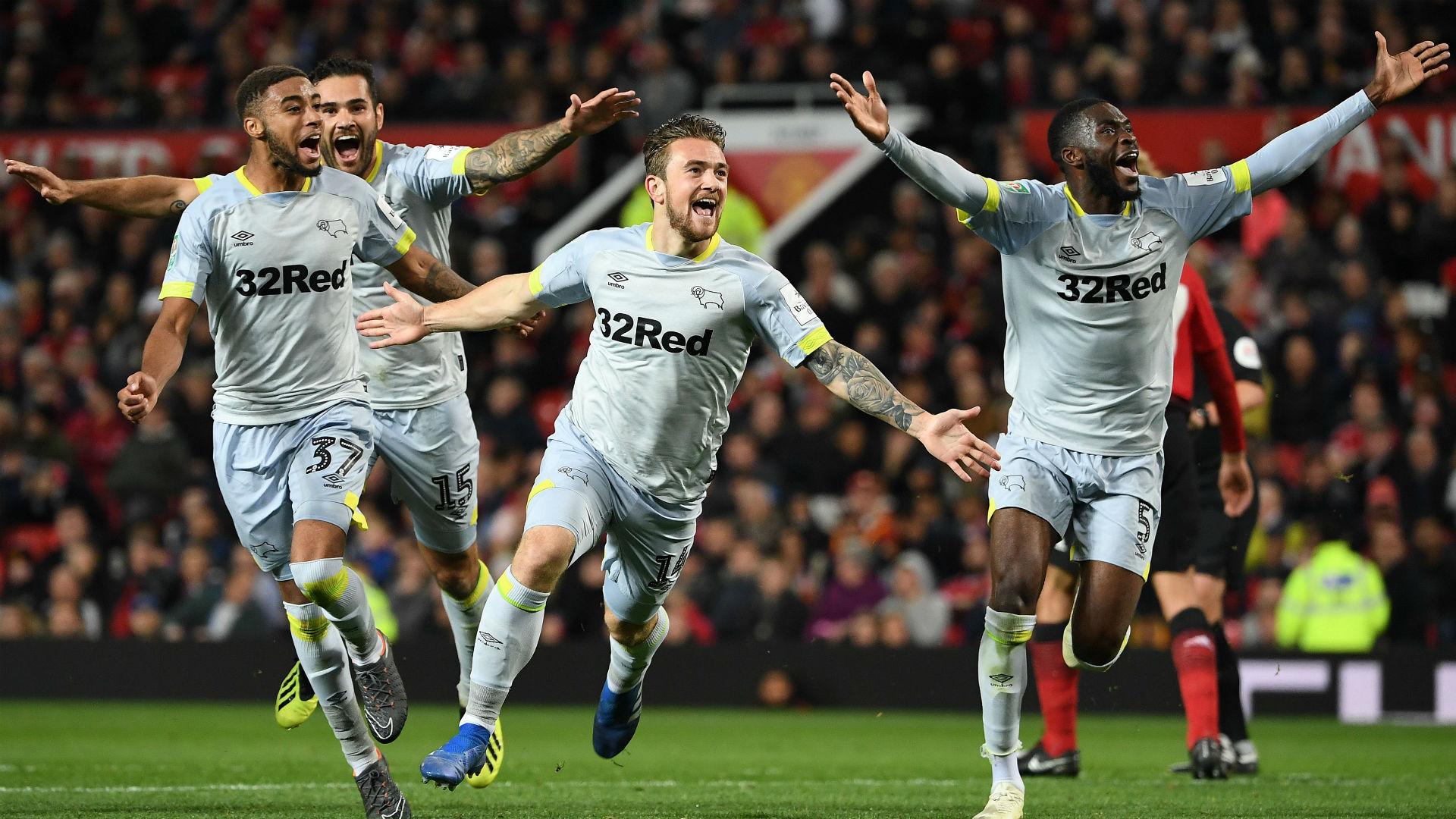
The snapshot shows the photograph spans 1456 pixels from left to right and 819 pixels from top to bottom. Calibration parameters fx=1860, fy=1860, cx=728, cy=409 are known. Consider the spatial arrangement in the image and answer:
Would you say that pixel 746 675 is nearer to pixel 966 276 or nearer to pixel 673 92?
pixel 966 276

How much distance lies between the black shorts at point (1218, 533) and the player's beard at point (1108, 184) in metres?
2.46

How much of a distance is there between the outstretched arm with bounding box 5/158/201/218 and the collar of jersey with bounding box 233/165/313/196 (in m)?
0.20

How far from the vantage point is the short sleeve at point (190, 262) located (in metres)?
7.44

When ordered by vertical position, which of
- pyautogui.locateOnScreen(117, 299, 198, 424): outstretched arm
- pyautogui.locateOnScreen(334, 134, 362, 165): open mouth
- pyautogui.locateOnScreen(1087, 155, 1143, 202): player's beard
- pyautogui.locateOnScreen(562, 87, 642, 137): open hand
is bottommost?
pyautogui.locateOnScreen(117, 299, 198, 424): outstretched arm

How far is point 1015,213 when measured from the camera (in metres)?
7.49

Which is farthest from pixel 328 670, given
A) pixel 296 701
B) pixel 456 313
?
pixel 456 313

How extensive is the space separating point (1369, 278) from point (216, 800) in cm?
1105

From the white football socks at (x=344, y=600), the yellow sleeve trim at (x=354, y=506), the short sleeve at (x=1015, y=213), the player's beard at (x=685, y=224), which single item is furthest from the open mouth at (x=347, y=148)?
the short sleeve at (x=1015, y=213)

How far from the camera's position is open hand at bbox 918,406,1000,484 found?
6.55 m

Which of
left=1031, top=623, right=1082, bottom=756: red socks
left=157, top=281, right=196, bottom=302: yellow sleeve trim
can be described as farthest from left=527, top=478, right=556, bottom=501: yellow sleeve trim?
left=1031, top=623, right=1082, bottom=756: red socks

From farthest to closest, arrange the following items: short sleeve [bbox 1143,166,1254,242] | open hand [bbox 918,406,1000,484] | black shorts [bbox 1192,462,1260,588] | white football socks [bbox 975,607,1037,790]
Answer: black shorts [bbox 1192,462,1260,588]
short sleeve [bbox 1143,166,1254,242]
white football socks [bbox 975,607,1037,790]
open hand [bbox 918,406,1000,484]

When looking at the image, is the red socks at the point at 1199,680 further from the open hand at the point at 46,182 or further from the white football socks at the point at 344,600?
the open hand at the point at 46,182

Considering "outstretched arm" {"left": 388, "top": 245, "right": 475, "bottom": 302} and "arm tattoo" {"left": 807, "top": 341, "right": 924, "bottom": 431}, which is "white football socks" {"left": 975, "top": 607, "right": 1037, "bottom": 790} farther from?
"outstretched arm" {"left": 388, "top": 245, "right": 475, "bottom": 302}

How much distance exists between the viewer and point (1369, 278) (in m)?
15.6
